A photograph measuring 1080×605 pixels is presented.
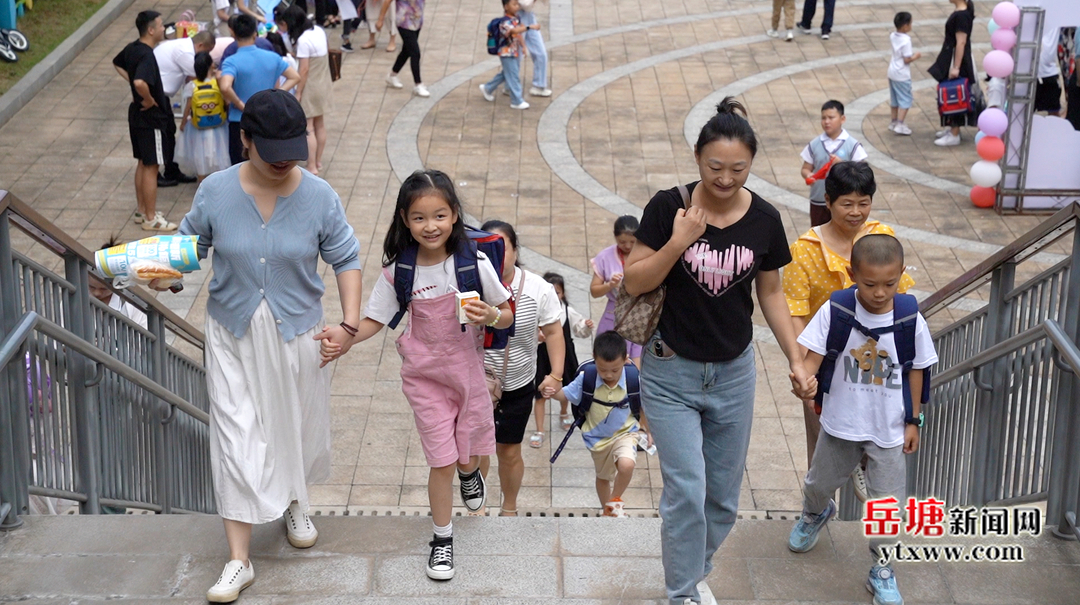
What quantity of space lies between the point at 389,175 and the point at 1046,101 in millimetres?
6885

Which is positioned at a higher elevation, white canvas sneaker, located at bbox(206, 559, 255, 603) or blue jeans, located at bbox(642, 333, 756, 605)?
blue jeans, located at bbox(642, 333, 756, 605)

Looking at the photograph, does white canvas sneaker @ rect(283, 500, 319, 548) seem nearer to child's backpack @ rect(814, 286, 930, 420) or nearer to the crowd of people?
the crowd of people

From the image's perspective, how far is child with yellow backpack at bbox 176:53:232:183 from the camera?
11.2 m

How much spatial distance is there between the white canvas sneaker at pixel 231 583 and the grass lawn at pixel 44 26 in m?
12.0

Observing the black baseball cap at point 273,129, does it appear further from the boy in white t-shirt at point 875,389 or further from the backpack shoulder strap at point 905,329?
the backpack shoulder strap at point 905,329

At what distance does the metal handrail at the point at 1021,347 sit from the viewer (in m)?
4.55

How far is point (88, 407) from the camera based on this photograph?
527cm

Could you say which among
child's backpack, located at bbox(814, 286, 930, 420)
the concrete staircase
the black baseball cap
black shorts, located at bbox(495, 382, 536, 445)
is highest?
the black baseball cap

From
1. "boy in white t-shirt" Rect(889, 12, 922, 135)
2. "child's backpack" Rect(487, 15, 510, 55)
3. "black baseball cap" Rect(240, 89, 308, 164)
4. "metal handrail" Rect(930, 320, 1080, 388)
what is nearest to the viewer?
"black baseball cap" Rect(240, 89, 308, 164)

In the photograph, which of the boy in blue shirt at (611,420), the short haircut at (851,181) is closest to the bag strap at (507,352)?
the boy in blue shirt at (611,420)

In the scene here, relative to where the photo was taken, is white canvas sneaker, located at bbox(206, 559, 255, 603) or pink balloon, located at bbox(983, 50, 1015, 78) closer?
white canvas sneaker, located at bbox(206, 559, 255, 603)

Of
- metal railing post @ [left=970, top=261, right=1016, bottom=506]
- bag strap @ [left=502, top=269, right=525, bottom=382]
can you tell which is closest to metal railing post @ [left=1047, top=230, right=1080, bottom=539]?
metal railing post @ [left=970, top=261, right=1016, bottom=506]

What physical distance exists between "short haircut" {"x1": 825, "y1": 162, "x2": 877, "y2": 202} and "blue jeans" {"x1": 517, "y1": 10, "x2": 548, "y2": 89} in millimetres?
9942

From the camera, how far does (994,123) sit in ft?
39.0
